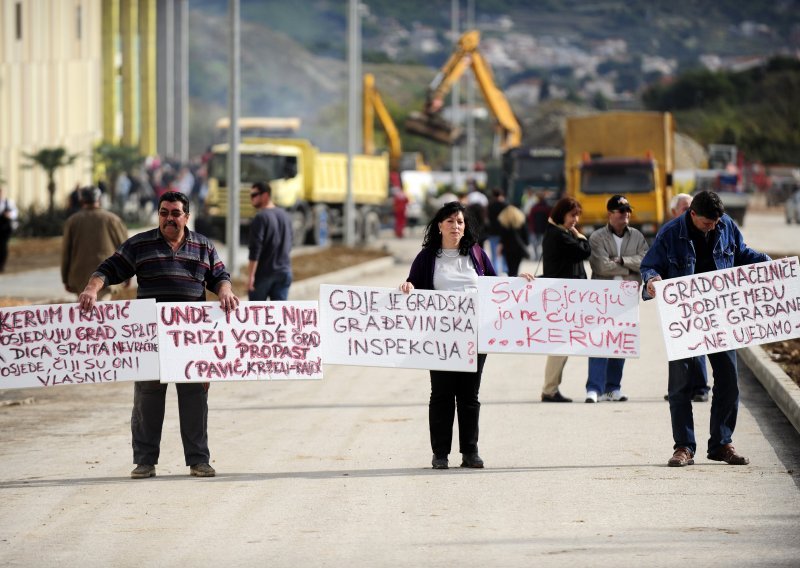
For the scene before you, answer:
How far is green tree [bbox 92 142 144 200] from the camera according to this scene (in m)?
52.9

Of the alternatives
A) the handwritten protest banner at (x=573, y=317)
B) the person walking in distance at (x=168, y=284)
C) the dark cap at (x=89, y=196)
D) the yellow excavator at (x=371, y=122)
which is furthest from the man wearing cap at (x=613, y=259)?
the yellow excavator at (x=371, y=122)

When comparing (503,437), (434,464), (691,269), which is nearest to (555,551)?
(434,464)

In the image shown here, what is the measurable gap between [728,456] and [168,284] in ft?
11.5

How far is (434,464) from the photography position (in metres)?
10.3

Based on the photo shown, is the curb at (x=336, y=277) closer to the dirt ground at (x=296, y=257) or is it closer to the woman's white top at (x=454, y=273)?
the dirt ground at (x=296, y=257)

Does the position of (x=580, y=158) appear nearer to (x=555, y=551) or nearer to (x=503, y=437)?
(x=503, y=437)

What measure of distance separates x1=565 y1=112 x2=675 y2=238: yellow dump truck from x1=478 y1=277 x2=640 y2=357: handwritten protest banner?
2523cm

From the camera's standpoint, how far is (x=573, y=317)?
11.1 metres

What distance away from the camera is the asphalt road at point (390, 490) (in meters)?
7.83

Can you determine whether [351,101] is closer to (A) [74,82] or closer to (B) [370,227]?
(B) [370,227]

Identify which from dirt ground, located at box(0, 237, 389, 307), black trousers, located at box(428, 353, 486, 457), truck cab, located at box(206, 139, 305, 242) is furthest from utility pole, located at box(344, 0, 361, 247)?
black trousers, located at box(428, 353, 486, 457)

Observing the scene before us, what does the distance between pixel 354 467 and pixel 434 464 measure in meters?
0.51

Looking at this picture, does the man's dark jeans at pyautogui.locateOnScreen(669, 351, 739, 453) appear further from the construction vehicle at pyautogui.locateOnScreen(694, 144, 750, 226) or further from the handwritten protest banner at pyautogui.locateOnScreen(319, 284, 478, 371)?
the construction vehicle at pyautogui.locateOnScreen(694, 144, 750, 226)

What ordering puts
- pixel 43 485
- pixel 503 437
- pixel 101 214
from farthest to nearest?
pixel 101 214 < pixel 503 437 < pixel 43 485
